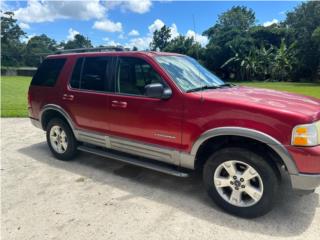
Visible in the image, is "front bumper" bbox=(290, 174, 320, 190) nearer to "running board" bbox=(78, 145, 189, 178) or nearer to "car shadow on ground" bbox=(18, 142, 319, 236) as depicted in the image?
"car shadow on ground" bbox=(18, 142, 319, 236)

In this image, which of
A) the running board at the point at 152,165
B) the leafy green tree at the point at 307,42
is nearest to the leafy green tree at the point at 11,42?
the leafy green tree at the point at 307,42

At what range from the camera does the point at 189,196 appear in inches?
151

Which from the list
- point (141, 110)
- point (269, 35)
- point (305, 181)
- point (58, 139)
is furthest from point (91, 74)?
point (269, 35)

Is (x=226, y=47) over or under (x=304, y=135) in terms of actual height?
over

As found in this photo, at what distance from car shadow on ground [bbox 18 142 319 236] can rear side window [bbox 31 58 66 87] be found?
1496 mm

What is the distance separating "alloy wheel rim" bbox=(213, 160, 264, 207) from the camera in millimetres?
3178

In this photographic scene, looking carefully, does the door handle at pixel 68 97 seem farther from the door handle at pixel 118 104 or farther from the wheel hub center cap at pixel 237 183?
the wheel hub center cap at pixel 237 183

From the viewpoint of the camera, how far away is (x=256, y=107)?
3.02 metres

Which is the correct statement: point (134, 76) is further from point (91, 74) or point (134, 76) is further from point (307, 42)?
point (307, 42)

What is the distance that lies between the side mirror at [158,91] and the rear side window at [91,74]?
1.10 metres

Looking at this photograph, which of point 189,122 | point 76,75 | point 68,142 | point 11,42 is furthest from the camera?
point 11,42

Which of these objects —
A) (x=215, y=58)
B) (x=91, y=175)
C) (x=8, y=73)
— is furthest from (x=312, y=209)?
(x=8, y=73)

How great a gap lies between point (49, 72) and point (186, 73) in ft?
9.35

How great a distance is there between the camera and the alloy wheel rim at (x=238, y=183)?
3178mm
